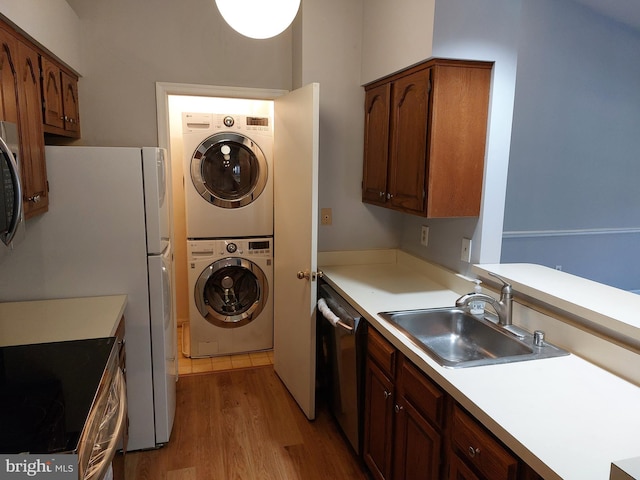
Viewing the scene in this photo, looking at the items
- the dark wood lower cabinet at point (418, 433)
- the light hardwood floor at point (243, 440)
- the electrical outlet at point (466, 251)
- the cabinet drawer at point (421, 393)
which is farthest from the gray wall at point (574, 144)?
the cabinet drawer at point (421, 393)

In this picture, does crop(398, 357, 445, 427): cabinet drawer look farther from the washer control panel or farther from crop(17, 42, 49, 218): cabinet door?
the washer control panel

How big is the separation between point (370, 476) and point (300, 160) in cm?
170

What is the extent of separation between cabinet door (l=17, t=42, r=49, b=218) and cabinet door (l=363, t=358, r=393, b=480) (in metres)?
1.60

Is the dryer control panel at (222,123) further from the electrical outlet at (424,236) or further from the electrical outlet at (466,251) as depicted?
the electrical outlet at (466,251)

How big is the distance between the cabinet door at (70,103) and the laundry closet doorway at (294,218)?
45 centimetres

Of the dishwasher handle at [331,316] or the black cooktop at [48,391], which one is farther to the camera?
the dishwasher handle at [331,316]

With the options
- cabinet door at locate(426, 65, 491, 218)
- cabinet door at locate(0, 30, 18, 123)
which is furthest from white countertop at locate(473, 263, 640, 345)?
cabinet door at locate(0, 30, 18, 123)

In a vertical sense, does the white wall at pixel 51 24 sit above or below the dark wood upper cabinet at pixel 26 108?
above

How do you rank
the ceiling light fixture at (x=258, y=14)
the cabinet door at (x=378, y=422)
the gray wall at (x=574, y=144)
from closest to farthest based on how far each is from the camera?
1. the ceiling light fixture at (x=258, y=14)
2. the cabinet door at (x=378, y=422)
3. the gray wall at (x=574, y=144)

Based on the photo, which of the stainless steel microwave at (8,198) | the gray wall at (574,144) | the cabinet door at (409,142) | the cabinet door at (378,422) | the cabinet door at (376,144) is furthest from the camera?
the gray wall at (574,144)

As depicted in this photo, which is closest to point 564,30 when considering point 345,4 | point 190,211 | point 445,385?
point 345,4

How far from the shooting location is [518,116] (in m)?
3.97

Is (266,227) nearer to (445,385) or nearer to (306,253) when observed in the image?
(306,253)

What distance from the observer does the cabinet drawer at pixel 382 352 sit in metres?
1.84
